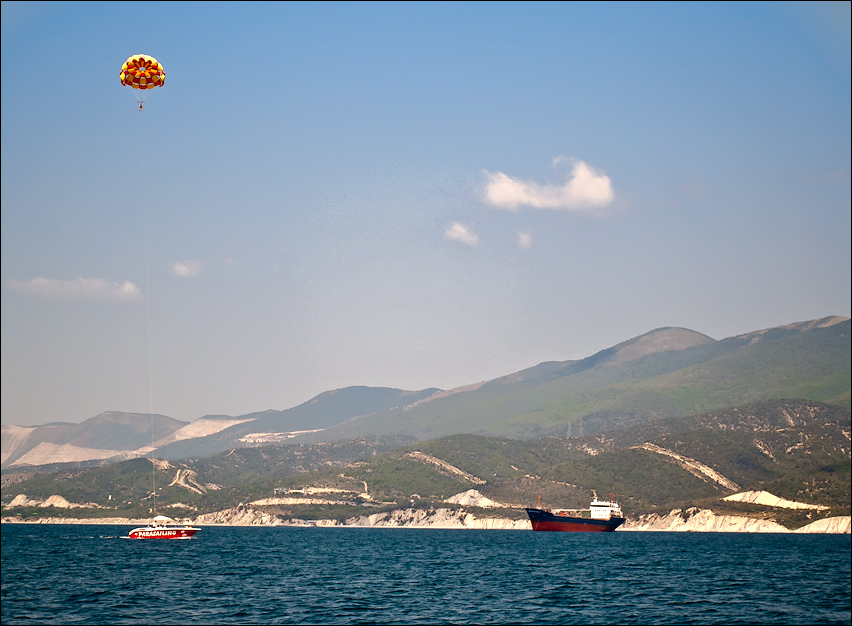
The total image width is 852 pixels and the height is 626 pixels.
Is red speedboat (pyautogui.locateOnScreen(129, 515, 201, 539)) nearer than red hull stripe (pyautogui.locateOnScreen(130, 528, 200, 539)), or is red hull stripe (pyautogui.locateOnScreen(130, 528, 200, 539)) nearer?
red hull stripe (pyautogui.locateOnScreen(130, 528, 200, 539))

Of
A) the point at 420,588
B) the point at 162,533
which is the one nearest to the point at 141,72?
the point at 420,588

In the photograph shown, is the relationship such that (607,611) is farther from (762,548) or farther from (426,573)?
(762,548)

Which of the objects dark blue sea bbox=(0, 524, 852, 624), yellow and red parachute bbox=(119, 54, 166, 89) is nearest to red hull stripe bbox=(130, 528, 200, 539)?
dark blue sea bbox=(0, 524, 852, 624)

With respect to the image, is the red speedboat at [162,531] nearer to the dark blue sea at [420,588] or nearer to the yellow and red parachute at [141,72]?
the dark blue sea at [420,588]

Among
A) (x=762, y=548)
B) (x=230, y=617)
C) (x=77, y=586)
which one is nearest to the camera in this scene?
(x=230, y=617)

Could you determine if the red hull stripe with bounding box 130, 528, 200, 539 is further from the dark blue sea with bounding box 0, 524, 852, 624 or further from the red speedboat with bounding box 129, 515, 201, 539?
the dark blue sea with bounding box 0, 524, 852, 624

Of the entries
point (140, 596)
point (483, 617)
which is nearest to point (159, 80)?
point (140, 596)

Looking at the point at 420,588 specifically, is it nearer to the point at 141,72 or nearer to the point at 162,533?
the point at 141,72
